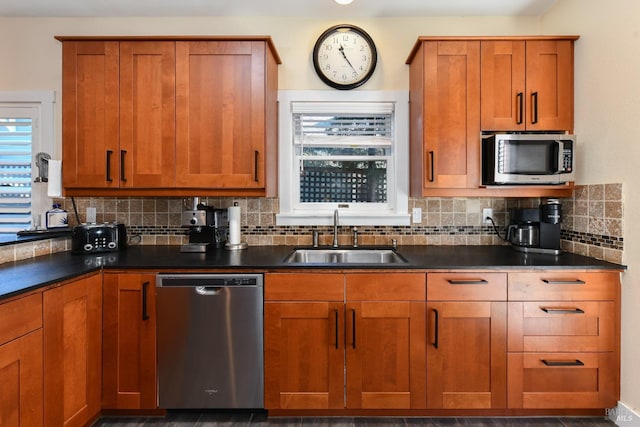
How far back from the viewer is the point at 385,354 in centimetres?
195

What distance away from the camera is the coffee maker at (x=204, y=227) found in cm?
235

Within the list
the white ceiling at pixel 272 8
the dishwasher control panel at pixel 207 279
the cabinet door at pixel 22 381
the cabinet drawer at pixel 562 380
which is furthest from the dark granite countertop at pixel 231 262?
the white ceiling at pixel 272 8

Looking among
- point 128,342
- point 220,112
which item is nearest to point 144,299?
point 128,342

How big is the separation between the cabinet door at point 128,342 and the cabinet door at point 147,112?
2.34 feet

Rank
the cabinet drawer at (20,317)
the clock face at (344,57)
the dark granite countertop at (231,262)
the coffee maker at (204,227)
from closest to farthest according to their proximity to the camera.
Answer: the cabinet drawer at (20,317) → the dark granite countertop at (231,262) → the coffee maker at (204,227) → the clock face at (344,57)

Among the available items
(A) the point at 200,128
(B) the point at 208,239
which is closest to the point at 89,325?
(B) the point at 208,239

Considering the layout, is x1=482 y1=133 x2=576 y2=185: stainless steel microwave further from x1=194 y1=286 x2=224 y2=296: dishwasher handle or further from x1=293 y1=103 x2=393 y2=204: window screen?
x1=194 y1=286 x2=224 y2=296: dishwasher handle

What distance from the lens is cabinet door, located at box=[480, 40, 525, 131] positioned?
7.31ft

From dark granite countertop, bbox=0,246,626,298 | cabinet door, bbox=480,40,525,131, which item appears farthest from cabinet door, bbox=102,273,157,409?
cabinet door, bbox=480,40,525,131

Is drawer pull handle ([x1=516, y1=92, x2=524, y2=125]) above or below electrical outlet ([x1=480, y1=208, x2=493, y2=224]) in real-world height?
above

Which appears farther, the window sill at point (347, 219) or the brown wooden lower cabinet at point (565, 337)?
the window sill at point (347, 219)

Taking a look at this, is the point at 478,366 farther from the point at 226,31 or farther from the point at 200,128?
the point at 226,31

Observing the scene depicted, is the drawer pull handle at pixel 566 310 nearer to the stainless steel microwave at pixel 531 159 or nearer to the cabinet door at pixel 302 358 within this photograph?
the stainless steel microwave at pixel 531 159

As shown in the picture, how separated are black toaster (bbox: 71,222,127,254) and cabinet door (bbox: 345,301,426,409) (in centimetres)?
167
